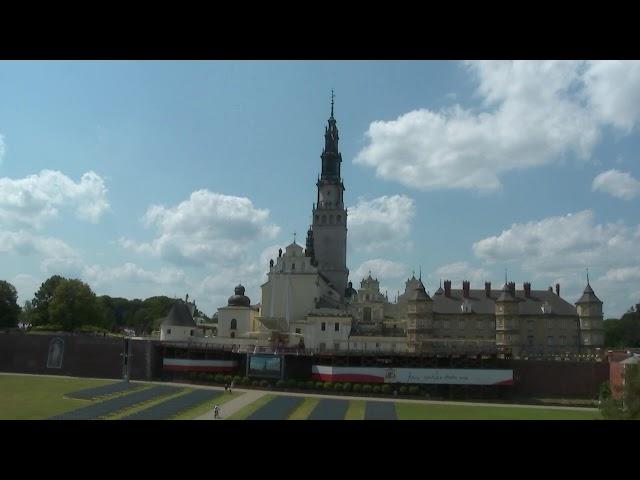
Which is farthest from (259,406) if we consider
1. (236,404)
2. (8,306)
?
(8,306)

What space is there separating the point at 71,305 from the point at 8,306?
7.59 m

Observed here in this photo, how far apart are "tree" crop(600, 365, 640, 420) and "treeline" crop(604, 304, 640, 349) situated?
5129 centimetres

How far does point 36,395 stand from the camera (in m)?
36.1

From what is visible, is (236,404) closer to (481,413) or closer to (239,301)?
(481,413)

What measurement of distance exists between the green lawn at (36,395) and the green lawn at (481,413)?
17.4 m

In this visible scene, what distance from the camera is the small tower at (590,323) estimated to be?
172 feet

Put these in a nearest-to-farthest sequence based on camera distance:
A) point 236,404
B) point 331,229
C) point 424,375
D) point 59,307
Result: point 236,404, point 424,375, point 59,307, point 331,229

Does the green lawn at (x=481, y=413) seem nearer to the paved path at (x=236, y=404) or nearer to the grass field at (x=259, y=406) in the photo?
the grass field at (x=259, y=406)

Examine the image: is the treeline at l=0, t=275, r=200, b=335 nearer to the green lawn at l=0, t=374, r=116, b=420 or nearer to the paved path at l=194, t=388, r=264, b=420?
the green lawn at l=0, t=374, r=116, b=420

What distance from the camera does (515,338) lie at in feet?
169

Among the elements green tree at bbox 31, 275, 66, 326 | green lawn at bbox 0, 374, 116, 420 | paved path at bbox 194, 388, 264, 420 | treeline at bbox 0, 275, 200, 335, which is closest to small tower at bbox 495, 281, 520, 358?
paved path at bbox 194, 388, 264, 420

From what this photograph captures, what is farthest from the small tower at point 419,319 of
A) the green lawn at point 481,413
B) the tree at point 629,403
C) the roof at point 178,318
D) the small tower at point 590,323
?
the tree at point 629,403
